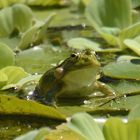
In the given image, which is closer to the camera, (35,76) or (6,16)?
(35,76)

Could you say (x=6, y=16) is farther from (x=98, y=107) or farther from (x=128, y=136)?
(x=128, y=136)

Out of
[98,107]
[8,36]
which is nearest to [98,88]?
[98,107]

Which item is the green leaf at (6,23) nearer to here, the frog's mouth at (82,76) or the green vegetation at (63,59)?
the green vegetation at (63,59)

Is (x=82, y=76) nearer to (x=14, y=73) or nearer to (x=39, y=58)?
(x=14, y=73)

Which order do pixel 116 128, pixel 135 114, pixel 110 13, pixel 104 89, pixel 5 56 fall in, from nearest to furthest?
pixel 116 128
pixel 135 114
pixel 104 89
pixel 5 56
pixel 110 13

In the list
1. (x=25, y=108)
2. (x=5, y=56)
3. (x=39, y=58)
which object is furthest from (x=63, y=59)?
(x=25, y=108)

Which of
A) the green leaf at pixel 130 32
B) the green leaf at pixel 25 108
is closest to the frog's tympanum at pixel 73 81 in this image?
the green leaf at pixel 25 108
